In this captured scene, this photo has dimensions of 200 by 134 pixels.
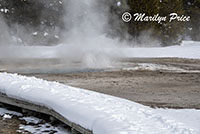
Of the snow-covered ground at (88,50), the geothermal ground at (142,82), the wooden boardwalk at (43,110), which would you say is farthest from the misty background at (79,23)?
the wooden boardwalk at (43,110)

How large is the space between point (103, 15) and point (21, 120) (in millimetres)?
16156

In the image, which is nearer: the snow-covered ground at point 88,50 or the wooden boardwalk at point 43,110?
the wooden boardwalk at point 43,110

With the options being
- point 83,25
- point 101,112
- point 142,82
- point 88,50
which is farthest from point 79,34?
point 101,112

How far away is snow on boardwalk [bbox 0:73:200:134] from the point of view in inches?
163

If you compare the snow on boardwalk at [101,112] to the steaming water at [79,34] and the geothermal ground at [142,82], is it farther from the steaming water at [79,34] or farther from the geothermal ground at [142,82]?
the steaming water at [79,34]

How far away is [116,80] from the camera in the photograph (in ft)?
31.6

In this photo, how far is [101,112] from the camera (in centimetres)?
469

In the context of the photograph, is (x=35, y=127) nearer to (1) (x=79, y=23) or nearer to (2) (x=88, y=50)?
(2) (x=88, y=50)

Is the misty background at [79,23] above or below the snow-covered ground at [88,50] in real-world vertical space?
above

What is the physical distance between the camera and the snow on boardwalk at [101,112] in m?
4.15

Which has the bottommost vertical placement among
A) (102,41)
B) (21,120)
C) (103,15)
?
(21,120)

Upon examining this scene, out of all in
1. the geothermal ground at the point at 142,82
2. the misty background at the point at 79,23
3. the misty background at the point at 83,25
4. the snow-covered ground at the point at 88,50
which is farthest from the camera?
Result: the misty background at the point at 79,23

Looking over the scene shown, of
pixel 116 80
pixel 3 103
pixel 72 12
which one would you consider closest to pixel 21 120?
pixel 3 103

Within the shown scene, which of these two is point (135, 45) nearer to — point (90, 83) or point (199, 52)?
point (199, 52)
